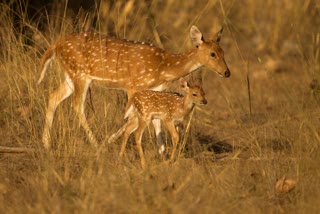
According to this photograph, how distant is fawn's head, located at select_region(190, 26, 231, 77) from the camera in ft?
27.9

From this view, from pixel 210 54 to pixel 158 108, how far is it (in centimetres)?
106

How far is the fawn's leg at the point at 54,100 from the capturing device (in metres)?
7.88

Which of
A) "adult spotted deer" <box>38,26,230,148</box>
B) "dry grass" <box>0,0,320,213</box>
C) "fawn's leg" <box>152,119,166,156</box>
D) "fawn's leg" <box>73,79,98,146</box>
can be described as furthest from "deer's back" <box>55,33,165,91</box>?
"fawn's leg" <box>152,119,166,156</box>

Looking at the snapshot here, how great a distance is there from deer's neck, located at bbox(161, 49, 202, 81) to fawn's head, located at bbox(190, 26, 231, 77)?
0.09 meters

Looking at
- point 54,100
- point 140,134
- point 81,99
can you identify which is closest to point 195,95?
point 140,134

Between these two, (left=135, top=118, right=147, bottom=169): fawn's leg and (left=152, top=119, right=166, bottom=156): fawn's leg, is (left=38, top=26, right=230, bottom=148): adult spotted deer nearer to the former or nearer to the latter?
(left=152, top=119, right=166, bottom=156): fawn's leg

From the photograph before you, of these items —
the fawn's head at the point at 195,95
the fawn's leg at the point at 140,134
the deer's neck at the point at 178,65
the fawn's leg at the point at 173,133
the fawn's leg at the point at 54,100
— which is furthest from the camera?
the deer's neck at the point at 178,65

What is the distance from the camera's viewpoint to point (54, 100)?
8469 millimetres

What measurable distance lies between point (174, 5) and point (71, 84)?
630 cm

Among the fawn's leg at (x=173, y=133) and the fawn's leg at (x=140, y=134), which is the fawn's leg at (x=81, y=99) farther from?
the fawn's leg at (x=173, y=133)

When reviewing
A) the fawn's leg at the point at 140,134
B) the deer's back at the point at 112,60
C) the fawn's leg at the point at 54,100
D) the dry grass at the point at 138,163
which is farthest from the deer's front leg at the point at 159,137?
the fawn's leg at the point at 54,100

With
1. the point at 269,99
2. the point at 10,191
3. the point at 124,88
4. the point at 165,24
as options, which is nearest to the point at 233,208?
the point at 10,191

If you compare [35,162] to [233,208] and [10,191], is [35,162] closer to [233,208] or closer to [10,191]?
[10,191]

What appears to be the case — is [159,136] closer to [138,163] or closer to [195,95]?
[195,95]
